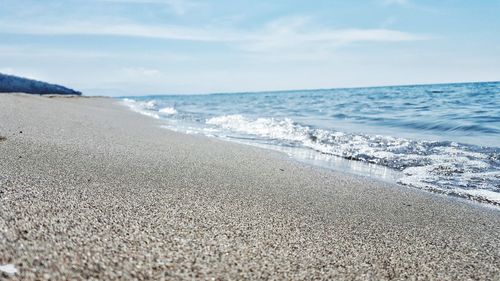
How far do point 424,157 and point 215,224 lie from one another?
20.4 feet

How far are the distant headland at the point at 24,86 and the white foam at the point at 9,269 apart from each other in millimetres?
33204

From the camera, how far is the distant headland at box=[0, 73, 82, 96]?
102 feet

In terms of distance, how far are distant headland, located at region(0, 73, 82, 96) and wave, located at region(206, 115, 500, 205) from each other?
2595cm

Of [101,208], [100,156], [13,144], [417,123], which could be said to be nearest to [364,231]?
[101,208]

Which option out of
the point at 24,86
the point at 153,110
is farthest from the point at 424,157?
the point at 24,86

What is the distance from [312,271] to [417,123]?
527 inches

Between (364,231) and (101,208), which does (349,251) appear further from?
(101,208)

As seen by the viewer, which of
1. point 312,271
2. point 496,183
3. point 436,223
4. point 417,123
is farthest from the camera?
point 417,123

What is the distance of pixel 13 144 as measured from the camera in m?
5.39

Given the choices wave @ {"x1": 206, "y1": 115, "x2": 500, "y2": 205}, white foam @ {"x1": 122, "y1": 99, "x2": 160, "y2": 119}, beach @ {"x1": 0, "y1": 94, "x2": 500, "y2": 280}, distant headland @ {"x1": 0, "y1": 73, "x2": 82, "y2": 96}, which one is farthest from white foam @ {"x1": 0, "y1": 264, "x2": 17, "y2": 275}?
distant headland @ {"x1": 0, "y1": 73, "x2": 82, "y2": 96}

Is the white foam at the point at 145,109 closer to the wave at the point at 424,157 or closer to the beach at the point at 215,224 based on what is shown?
the wave at the point at 424,157

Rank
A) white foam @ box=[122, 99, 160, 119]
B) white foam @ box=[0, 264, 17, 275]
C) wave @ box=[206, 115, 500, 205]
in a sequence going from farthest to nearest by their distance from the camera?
→ white foam @ box=[122, 99, 160, 119]
wave @ box=[206, 115, 500, 205]
white foam @ box=[0, 264, 17, 275]

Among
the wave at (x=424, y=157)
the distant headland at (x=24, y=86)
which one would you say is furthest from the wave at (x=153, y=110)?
the wave at (x=424, y=157)

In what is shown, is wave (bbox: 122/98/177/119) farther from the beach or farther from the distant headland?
the beach
